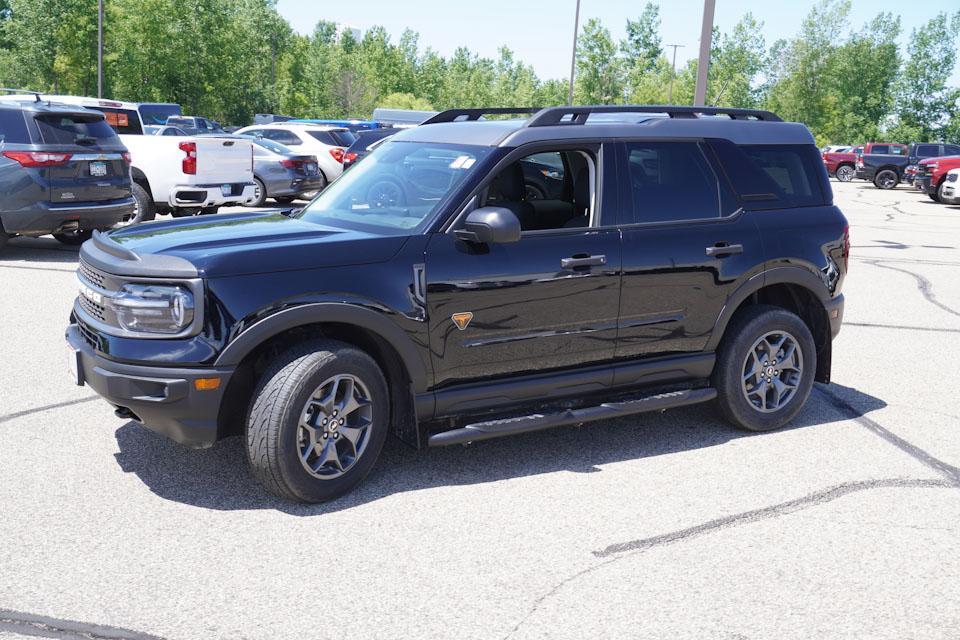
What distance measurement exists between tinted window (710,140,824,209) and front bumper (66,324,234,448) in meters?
3.18

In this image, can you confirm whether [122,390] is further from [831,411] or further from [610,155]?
[831,411]

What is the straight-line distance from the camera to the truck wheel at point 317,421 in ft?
14.0

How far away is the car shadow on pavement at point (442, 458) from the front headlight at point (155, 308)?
2.77ft

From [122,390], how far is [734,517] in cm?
281

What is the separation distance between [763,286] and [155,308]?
3.45 meters

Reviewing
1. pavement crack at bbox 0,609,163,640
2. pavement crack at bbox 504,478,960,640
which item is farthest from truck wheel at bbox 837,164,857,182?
pavement crack at bbox 0,609,163,640

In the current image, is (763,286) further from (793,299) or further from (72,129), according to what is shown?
(72,129)

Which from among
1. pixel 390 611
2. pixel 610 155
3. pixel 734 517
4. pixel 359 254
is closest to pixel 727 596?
pixel 734 517

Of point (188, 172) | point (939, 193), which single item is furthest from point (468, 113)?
point (939, 193)

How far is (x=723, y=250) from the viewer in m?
5.50

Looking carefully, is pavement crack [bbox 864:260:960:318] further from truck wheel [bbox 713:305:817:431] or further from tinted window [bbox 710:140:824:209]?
truck wheel [bbox 713:305:817:431]

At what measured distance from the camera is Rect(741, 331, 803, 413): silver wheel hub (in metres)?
5.72

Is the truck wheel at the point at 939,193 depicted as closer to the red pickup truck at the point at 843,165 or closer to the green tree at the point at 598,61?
the red pickup truck at the point at 843,165

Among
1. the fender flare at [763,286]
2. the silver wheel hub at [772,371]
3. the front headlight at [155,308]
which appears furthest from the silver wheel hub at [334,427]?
the silver wheel hub at [772,371]
